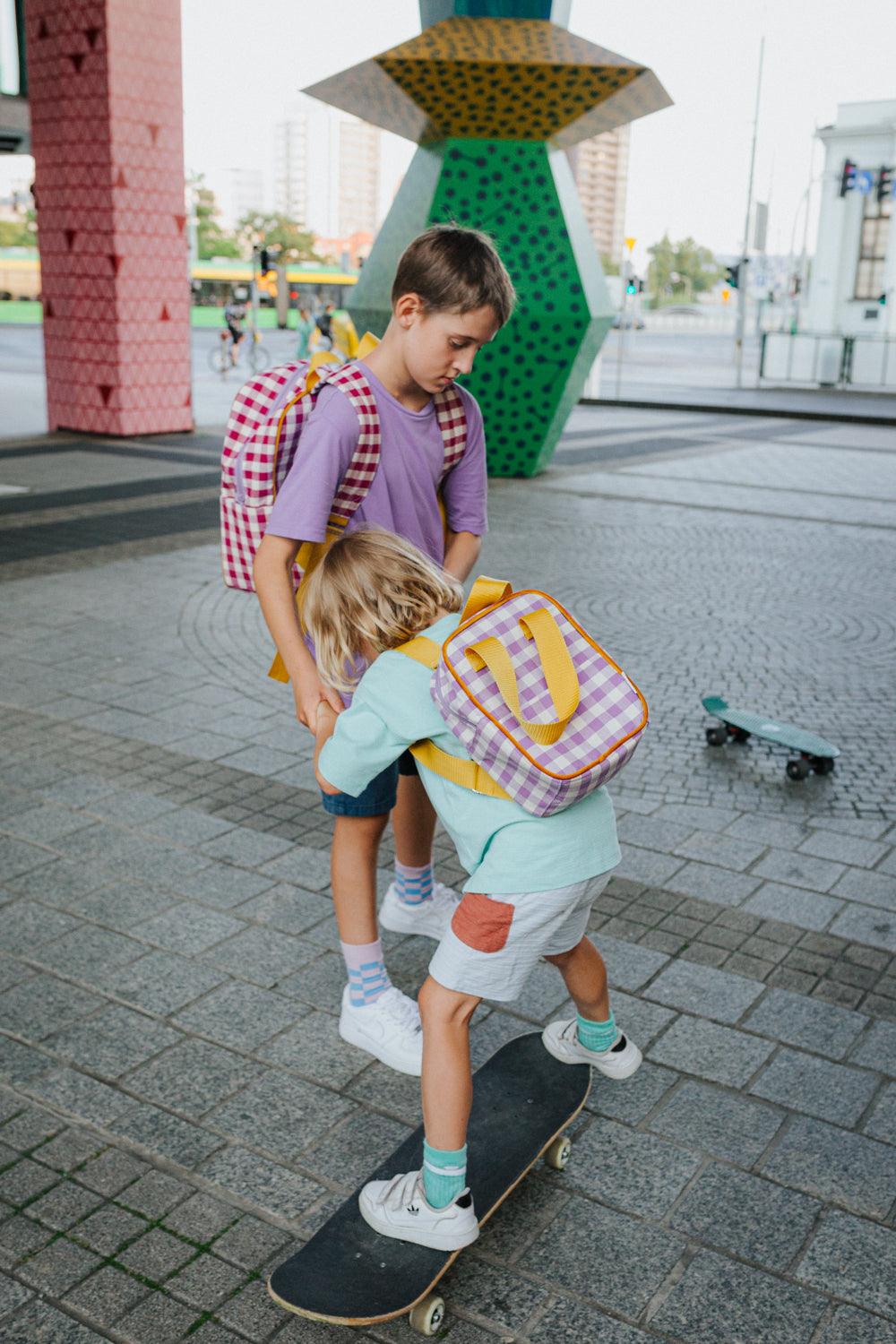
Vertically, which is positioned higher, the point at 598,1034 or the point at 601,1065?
the point at 598,1034

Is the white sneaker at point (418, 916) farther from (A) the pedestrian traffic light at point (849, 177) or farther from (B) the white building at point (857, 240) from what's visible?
(B) the white building at point (857, 240)

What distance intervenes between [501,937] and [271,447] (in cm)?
120

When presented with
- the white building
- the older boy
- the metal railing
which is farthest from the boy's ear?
the white building

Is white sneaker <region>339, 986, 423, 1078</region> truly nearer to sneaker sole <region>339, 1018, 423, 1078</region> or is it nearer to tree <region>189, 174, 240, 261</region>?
sneaker sole <region>339, 1018, 423, 1078</region>

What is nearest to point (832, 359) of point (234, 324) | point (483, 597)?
point (234, 324)

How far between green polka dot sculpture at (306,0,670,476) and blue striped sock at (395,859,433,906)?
9312 mm

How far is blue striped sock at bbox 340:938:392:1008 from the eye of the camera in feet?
10.2

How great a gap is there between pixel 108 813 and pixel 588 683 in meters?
2.81

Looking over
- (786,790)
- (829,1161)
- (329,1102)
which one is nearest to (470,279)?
(329,1102)

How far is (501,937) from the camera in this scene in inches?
89.4

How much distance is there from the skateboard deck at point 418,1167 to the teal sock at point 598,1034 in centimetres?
6

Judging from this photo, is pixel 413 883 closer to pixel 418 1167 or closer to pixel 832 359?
pixel 418 1167

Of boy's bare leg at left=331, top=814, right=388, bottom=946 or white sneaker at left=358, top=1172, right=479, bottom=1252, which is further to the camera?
boy's bare leg at left=331, top=814, right=388, bottom=946

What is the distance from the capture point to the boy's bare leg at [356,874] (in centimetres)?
302
